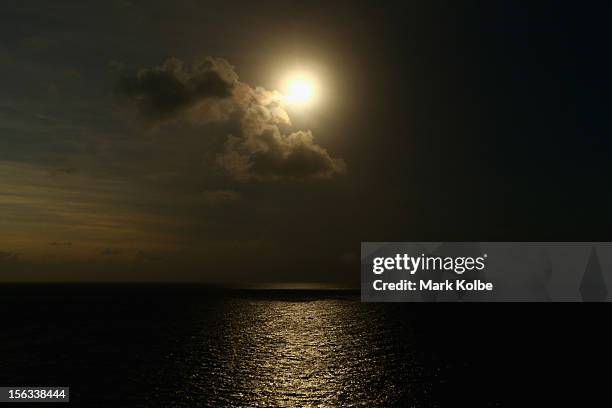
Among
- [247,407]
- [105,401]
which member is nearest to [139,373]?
[105,401]

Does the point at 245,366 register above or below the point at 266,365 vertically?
below

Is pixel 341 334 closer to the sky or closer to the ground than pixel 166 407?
closer to the sky

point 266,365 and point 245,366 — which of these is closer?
point 245,366

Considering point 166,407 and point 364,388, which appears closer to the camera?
point 166,407

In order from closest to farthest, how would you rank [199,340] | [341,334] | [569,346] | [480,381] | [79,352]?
[480,381] → [79,352] → [569,346] → [199,340] → [341,334]

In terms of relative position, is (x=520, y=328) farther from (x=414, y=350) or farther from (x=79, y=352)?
(x=79, y=352)

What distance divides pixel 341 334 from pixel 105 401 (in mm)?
53376

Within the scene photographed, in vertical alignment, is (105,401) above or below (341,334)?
below

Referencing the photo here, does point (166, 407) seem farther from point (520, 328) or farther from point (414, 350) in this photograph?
point (520, 328)

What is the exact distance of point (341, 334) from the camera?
8881 cm

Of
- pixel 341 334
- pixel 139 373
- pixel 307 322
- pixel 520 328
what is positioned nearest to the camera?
pixel 139 373

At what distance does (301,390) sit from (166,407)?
519 inches

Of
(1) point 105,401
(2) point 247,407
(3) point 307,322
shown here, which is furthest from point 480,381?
(3) point 307,322

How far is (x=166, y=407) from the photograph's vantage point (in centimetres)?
4050
